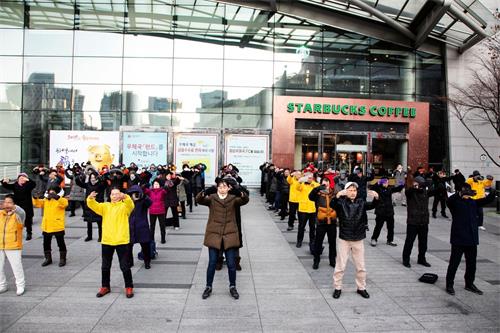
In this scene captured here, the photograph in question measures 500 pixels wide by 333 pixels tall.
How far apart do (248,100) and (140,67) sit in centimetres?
634

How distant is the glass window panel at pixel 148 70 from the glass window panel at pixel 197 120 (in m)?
2.09

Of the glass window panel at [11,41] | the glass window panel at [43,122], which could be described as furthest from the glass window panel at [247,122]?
the glass window panel at [11,41]

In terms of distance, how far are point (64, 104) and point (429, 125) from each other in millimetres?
21152

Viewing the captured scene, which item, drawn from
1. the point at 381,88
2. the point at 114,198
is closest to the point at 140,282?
the point at 114,198

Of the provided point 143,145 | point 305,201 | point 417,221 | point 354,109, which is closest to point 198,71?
point 143,145

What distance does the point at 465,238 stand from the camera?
6090mm

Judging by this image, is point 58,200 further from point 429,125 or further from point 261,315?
point 429,125

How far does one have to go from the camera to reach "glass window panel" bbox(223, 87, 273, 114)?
21.8m

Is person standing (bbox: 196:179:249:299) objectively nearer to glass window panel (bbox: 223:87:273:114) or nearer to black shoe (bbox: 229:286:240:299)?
black shoe (bbox: 229:286:240:299)

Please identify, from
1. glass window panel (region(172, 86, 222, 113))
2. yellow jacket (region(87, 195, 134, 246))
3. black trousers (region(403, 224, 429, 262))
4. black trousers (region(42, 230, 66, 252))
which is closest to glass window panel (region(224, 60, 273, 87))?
glass window panel (region(172, 86, 222, 113))

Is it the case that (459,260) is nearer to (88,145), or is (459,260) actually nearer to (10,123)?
(88,145)

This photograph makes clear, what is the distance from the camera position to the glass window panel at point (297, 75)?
2195 cm

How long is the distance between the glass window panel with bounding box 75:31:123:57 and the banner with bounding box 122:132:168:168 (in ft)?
15.6

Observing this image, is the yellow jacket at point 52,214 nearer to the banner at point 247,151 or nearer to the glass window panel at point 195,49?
the banner at point 247,151
